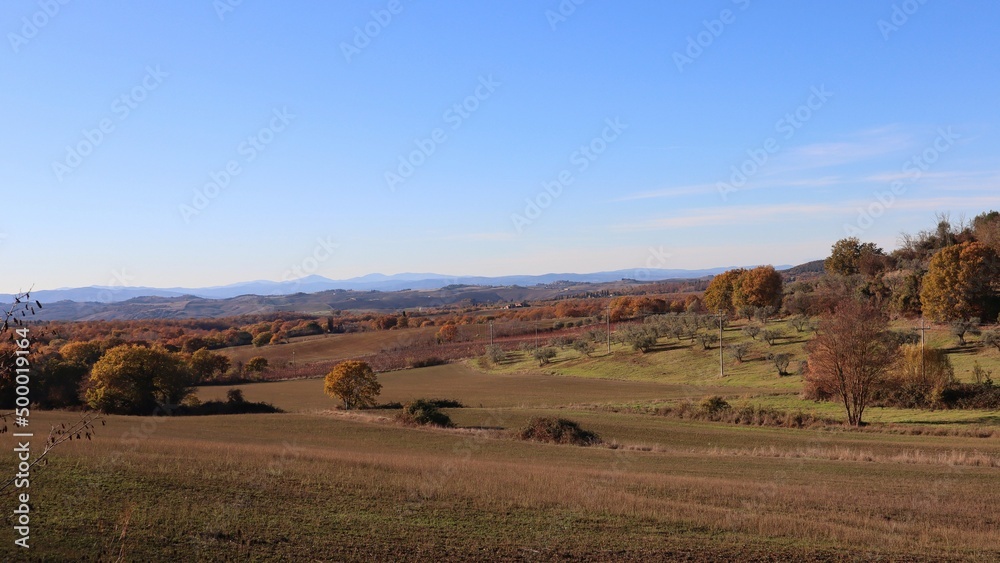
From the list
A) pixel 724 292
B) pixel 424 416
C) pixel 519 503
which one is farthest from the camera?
pixel 724 292

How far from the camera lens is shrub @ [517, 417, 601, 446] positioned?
105 ft

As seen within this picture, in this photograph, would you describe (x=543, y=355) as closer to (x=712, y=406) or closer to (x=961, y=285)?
(x=712, y=406)

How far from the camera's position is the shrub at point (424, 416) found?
38344 mm

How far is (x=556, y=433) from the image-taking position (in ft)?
107

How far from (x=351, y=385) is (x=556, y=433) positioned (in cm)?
2189

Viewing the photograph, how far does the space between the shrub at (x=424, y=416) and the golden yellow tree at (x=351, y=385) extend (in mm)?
10253

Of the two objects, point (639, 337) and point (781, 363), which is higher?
point (639, 337)

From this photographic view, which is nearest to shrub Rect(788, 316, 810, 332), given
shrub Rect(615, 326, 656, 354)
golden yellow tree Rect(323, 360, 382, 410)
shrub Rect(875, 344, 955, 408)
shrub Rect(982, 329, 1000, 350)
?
shrub Rect(615, 326, 656, 354)

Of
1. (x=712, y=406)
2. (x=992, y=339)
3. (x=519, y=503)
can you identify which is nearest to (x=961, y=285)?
(x=992, y=339)

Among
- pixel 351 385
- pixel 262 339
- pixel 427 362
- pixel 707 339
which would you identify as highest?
pixel 707 339

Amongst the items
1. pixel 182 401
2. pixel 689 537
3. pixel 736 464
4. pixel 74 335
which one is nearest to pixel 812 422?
pixel 736 464

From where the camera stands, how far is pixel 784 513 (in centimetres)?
1498

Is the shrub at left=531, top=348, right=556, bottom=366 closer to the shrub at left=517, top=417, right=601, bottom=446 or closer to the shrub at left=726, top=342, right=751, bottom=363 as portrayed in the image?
the shrub at left=726, top=342, right=751, bottom=363

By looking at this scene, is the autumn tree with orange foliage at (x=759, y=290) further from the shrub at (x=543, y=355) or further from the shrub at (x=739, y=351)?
the shrub at (x=543, y=355)
